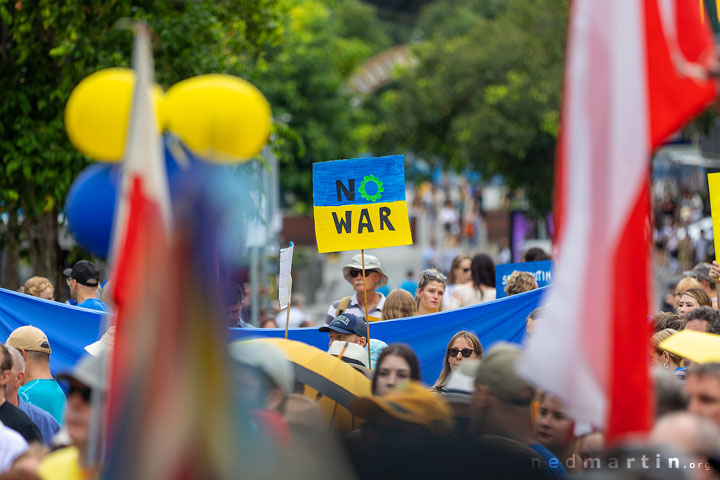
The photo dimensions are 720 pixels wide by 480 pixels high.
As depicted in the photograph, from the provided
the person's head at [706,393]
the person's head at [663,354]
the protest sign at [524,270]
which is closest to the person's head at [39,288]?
the protest sign at [524,270]

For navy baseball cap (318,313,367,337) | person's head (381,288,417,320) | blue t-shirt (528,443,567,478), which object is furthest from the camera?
person's head (381,288,417,320)

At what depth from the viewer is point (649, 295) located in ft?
11.5

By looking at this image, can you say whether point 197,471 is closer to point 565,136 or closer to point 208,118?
point 208,118

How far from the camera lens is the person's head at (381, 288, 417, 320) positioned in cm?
817

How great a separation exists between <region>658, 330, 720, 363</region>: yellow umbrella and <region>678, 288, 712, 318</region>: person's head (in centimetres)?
319

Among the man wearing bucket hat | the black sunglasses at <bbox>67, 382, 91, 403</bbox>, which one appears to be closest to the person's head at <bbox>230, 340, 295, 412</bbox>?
the black sunglasses at <bbox>67, 382, 91, 403</bbox>

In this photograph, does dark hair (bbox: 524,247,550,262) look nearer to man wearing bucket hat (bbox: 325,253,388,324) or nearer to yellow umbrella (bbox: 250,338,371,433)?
man wearing bucket hat (bbox: 325,253,388,324)

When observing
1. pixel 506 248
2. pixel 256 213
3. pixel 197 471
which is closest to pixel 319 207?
pixel 256 213

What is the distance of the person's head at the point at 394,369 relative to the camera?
4.48 m

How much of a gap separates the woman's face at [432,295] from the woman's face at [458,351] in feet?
7.17

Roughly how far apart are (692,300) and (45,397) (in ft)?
14.9

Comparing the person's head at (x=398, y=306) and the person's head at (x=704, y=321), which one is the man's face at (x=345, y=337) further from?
the person's head at (x=704, y=321)

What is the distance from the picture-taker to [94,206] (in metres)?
3.80

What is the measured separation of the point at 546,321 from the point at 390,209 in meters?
4.26
